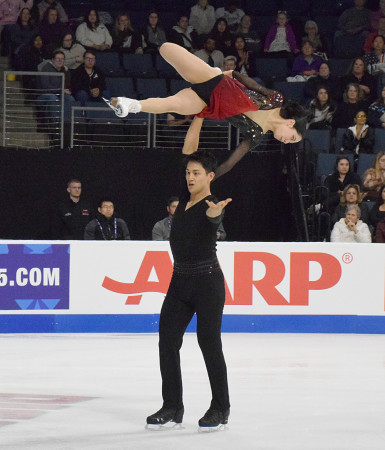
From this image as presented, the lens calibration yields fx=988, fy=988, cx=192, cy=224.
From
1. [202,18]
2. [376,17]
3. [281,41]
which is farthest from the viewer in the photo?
[376,17]

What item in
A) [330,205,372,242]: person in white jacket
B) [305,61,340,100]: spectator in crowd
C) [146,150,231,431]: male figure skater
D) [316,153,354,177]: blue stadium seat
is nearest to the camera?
[146,150,231,431]: male figure skater

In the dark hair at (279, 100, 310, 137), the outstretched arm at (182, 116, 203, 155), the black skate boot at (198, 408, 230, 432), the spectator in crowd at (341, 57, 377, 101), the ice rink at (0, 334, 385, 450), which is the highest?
the spectator in crowd at (341, 57, 377, 101)

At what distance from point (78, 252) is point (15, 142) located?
9.48 feet

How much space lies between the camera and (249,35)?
46.6ft

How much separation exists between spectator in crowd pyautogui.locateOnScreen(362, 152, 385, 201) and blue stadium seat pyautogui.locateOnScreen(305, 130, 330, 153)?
1.12 metres

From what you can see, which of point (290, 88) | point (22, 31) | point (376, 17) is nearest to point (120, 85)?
point (22, 31)

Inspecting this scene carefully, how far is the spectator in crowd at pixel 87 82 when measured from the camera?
12.5 meters

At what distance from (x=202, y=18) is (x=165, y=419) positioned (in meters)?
9.48

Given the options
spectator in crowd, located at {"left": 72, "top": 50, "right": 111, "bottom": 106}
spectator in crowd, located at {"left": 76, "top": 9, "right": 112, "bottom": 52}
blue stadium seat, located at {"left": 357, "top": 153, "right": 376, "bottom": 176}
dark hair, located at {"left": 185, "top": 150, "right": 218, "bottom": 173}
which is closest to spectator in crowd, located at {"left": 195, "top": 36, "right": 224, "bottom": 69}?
spectator in crowd, located at {"left": 76, "top": 9, "right": 112, "bottom": 52}

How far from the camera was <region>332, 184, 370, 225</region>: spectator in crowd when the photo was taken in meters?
10.9

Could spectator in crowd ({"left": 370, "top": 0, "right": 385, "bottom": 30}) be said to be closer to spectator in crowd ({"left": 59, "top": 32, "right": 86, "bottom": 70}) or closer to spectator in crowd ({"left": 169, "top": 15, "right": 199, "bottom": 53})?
spectator in crowd ({"left": 169, "top": 15, "right": 199, "bottom": 53})

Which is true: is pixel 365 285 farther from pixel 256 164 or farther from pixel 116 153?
pixel 116 153

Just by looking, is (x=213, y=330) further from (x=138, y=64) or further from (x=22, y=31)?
(x=22, y=31)

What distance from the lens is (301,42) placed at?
14.3 m
